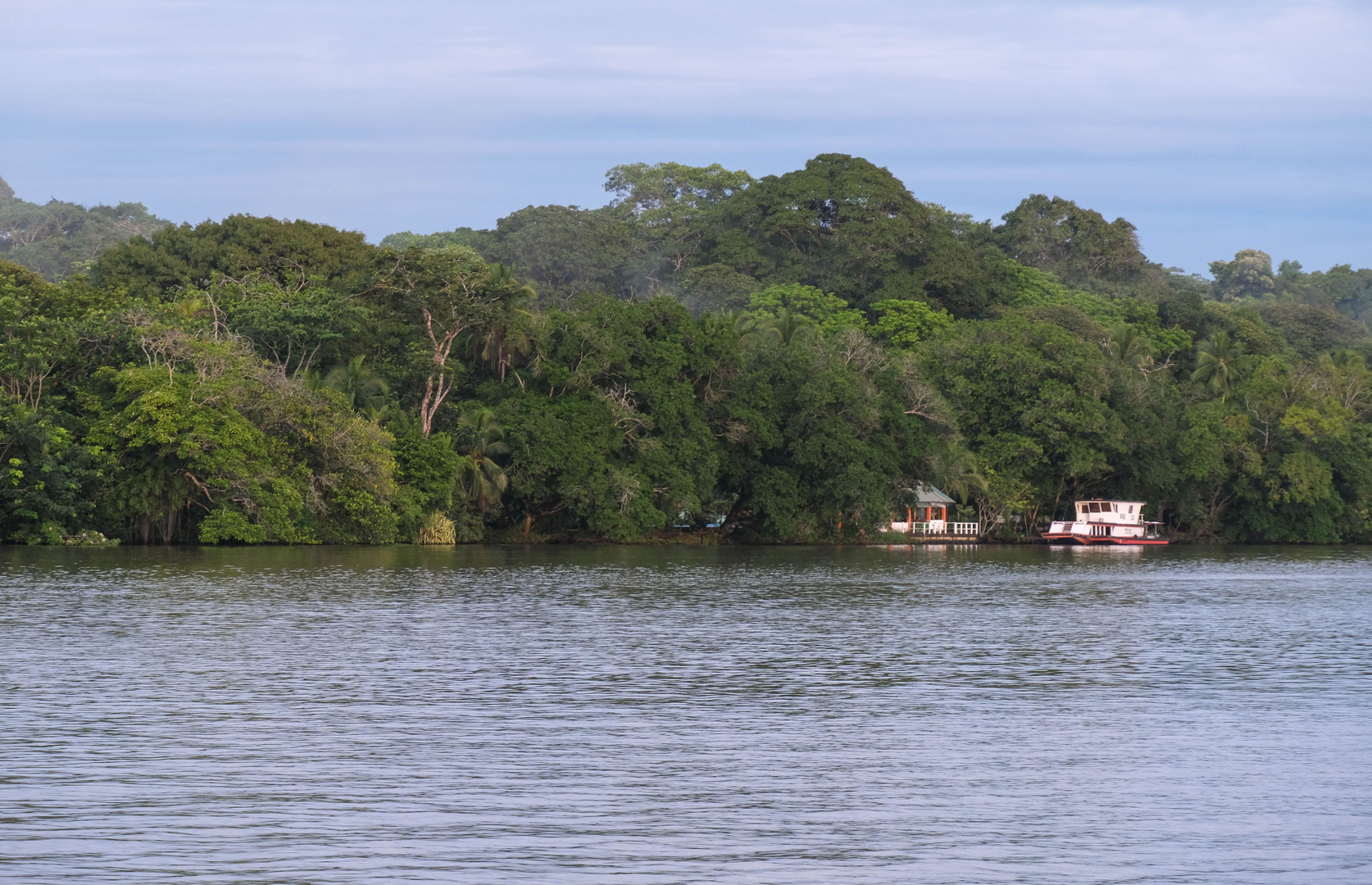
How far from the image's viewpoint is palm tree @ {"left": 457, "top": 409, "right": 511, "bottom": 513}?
55844mm

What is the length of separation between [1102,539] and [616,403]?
28.0m

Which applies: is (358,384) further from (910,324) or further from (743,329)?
(910,324)

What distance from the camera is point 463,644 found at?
23859mm

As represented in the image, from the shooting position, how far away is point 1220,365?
79688 mm

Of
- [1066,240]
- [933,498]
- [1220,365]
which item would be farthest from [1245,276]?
[933,498]

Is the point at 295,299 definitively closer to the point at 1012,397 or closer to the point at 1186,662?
the point at 1012,397

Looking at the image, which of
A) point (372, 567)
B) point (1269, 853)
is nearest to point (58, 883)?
point (1269, 853)

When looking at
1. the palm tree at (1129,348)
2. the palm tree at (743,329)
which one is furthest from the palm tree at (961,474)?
the palm tree at (1129,348)

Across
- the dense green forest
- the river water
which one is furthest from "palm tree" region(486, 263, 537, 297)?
the river water

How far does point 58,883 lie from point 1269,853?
8808 millimetres

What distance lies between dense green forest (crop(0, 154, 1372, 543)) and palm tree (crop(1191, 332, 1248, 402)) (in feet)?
0.75

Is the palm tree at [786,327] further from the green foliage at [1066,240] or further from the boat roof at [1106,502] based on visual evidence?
the green foliage at [1066,240]

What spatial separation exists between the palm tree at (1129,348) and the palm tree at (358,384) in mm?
41060

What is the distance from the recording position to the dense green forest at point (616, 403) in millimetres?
48531
